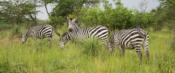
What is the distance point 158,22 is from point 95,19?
9.42 meters

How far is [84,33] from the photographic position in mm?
14609

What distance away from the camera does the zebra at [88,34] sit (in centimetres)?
1386

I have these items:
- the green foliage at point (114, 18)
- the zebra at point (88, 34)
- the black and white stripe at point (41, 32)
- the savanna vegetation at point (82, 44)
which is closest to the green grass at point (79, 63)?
the savanna vegetation at point (82, 44)

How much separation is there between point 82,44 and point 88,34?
130 centimetres

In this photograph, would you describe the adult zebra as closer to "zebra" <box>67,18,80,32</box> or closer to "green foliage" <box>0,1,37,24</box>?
"zebra" <box>67,18,80,32</box>

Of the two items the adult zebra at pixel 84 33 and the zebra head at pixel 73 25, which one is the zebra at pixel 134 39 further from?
the zebra head at pixel 73 25

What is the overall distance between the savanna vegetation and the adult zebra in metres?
0.33

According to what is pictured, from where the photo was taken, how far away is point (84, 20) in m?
23.2

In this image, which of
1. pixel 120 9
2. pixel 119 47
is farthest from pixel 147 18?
pixel 119 47

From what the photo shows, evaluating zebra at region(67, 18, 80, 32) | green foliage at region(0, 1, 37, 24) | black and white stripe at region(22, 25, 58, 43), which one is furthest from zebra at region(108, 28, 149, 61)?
green foliage at region(0, 1, 37, 24)

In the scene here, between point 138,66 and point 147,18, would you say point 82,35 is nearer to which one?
point 138,66

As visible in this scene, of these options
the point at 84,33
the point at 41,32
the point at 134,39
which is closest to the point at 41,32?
the point at 41,32

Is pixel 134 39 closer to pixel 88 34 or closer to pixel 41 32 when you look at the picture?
pixel 88 34

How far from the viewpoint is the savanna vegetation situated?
9369 mm
